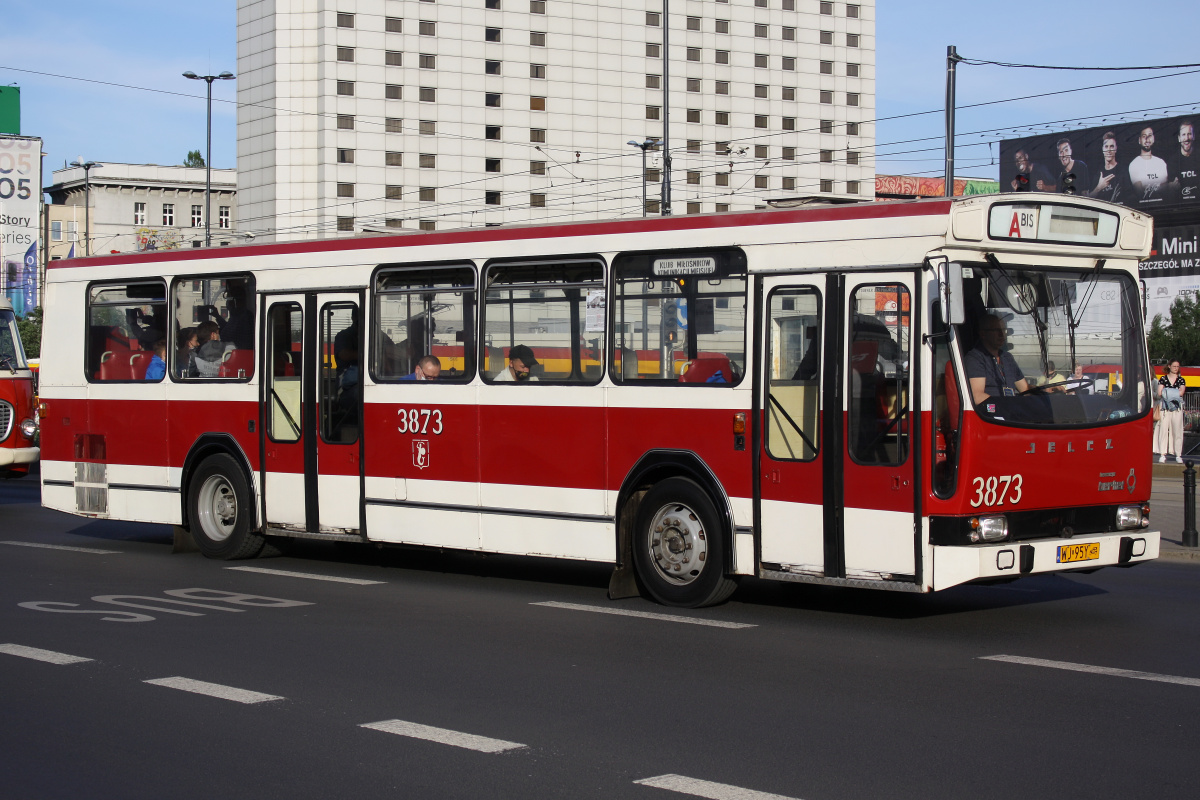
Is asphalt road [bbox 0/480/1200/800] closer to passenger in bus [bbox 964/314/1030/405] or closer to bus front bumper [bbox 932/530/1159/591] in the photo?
bus front bumper [bbox 932/530/1159/591]

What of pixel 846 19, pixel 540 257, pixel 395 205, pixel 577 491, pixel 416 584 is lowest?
pixel 416 584

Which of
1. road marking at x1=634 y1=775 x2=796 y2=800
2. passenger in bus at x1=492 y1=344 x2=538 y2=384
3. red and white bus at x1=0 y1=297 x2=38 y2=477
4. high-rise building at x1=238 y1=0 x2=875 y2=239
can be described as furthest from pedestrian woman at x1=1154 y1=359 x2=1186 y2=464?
high-rise building at x1=238 y1=0 x2=875 y2=239

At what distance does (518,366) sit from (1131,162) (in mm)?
68910

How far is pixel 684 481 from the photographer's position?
35.9 feet

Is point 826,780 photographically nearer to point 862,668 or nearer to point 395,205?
point 862,668

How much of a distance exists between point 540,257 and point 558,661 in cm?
416

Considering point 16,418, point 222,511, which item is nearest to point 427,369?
point 222,511

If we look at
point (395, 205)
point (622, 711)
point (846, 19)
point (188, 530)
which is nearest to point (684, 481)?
point (622, 711)

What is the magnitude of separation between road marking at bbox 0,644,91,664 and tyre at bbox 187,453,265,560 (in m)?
5.01

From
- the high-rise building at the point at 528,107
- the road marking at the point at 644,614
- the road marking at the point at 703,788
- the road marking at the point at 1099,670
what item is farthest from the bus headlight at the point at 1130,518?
the high-rise building at the point at 528,107

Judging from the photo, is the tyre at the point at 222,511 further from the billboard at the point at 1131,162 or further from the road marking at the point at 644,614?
the billboard at the point at 1131,162

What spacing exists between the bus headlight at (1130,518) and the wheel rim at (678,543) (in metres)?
2.98

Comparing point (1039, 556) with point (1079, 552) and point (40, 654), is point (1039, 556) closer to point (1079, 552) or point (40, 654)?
point (1079, 552)

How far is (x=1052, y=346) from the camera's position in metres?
9.98
